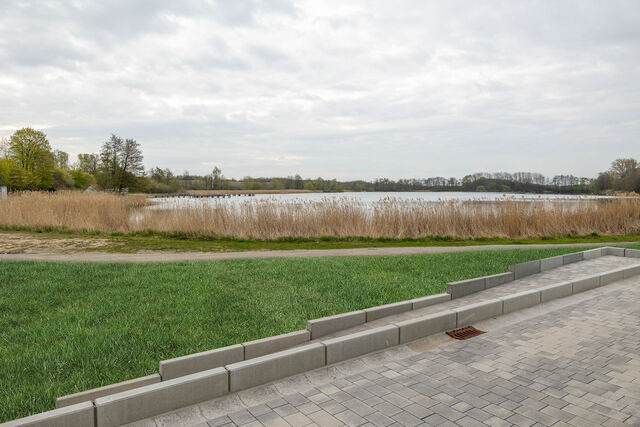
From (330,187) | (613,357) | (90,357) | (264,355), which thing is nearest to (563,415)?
(613,357)

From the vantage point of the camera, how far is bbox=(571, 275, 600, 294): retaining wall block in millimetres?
6117

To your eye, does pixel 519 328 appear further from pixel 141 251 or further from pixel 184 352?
pixel 141 251

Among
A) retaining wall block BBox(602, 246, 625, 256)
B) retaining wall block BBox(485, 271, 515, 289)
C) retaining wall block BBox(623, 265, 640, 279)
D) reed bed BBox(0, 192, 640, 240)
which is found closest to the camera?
retaining wall block BBox(485, 271, 515, 289)

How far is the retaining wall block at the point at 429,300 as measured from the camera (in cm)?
507

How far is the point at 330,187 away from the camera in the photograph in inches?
2138

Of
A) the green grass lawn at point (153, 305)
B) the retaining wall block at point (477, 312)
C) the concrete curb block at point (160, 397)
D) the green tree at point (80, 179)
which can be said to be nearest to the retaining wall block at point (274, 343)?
the green grass lawn at point (153, 305)

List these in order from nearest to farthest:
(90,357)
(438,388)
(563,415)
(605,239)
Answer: (563,415) → (438,388) → (90,357) → (605,239)

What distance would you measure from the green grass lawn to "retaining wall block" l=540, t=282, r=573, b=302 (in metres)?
1.33

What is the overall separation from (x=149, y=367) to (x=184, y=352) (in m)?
0.34

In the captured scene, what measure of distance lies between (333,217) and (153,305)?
31.9 feet

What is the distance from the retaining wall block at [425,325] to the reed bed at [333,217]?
947 centimetres

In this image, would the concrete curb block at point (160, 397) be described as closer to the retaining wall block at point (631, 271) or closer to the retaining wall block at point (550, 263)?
the retaining wall block at point (550, 263)

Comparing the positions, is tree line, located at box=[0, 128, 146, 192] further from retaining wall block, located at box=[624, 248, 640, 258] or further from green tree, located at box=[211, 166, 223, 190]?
retaining wall block, located at box=[624, 248, 640, 258]

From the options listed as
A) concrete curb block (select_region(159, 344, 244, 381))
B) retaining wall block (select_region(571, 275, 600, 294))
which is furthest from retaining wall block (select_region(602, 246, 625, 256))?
concrete curb block (select_region(159, 344, 244, 381))
